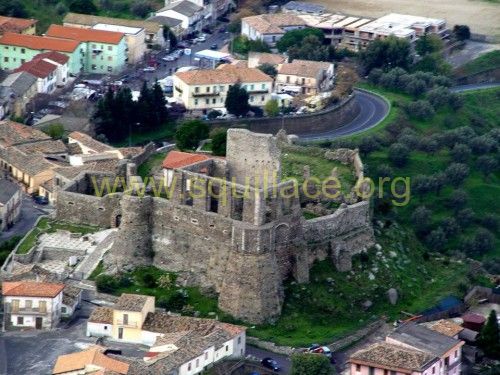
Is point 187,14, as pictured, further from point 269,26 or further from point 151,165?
point 151,165

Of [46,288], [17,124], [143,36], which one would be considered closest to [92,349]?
[46,288]

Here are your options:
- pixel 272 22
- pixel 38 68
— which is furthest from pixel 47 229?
pixel 272 22

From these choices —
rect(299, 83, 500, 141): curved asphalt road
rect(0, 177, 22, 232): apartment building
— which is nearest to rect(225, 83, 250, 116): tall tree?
rect(299, 83, 500, 141): curved asphalt road

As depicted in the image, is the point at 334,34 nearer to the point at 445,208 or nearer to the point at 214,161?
the point at 445,208

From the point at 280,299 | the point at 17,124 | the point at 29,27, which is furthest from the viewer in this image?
the point at 29,27

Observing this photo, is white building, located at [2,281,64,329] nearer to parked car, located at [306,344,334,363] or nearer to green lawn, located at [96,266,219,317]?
green lawn, located at [96,266,219,317]

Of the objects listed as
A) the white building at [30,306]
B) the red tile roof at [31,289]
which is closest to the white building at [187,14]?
the red tile roof at [31,289]

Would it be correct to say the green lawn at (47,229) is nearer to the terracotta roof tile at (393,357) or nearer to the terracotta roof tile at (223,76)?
the terracotta roof tile at (393,357)
